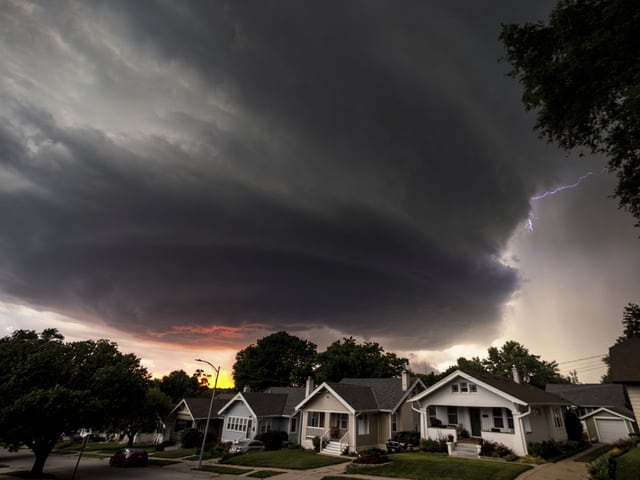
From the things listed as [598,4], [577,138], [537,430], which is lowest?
[537,430]

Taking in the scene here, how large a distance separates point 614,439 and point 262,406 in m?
39.6

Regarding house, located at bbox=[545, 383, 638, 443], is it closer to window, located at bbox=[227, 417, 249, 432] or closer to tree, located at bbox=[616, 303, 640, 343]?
tree, located at bbox=[616, 303, 640, 343]

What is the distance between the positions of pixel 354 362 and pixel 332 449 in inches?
1229

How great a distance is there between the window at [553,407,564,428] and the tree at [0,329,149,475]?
3920 centimetres

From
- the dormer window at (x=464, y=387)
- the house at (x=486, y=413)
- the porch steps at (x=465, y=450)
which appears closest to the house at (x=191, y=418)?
the house at (x=486, y=413)

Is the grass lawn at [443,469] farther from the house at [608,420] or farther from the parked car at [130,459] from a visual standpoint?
the parked car at [130,459]

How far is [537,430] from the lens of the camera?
1145 inches

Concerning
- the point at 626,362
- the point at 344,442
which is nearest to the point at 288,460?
the point at 344,442

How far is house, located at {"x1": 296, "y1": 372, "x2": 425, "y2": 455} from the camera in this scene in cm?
3384

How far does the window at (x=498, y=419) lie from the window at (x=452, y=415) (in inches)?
135

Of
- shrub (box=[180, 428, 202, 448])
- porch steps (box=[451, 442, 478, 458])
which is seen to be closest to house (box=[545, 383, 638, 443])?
porch steps (box=[451, 442, 478, 458])

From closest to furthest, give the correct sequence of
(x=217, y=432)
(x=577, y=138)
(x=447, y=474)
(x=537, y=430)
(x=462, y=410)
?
1. (x=577, y=138)
2. (x=447, y=474)
3. (x=537, y=430)
4. (x=462, y=410)
5. (x=217, y=432)

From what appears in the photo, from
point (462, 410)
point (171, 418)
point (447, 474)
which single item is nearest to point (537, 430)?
point (462, 410)

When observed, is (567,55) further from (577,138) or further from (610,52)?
(577,138)
